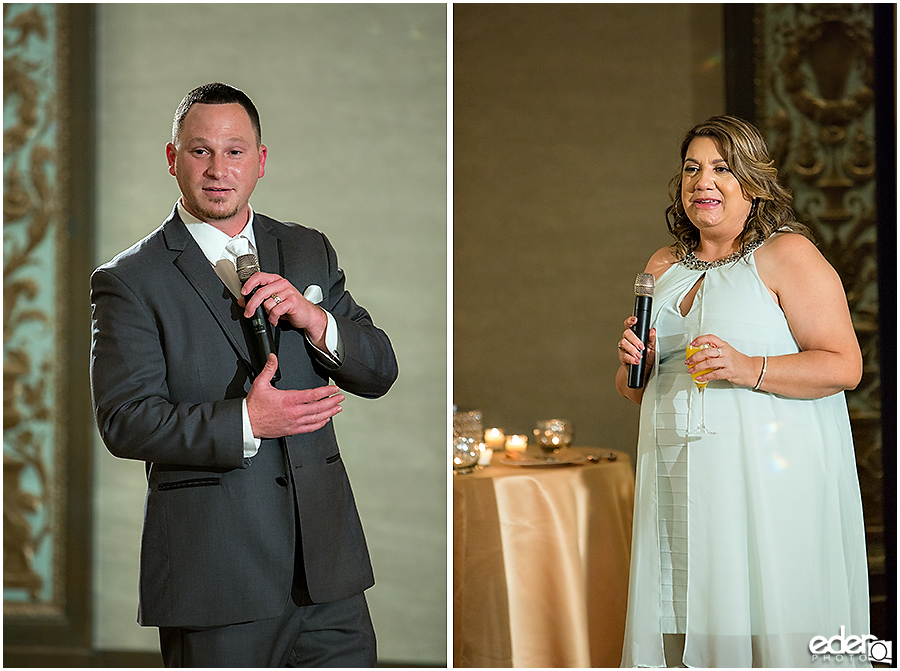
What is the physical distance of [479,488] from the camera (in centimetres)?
280

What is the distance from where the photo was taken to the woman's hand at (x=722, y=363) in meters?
2.23

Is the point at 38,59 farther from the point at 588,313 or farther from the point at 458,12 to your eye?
the point at 588,313

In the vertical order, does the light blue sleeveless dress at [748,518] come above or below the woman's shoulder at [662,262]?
below

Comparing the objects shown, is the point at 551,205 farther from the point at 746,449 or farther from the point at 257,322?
the point at 257,322

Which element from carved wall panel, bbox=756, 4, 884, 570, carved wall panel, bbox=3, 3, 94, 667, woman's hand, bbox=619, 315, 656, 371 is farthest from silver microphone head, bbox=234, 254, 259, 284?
carved wall panel, bbox=756, 4, 884, 570

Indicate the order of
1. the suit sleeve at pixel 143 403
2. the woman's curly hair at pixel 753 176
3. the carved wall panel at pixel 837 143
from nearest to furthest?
1. the suit sleeve at pixel 143 403
2. the woman's curly hair at pixel 753 176
3. the carved wall panel at pixel 837 143

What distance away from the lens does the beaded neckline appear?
2.39 m

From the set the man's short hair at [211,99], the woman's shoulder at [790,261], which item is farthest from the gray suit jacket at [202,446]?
the woman's shoulder at [790,261]

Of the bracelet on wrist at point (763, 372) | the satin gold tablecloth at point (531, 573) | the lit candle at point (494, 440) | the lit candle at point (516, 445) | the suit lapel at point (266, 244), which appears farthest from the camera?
the lit candle at point (494, 440)

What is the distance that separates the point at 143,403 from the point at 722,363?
1494 millimetres

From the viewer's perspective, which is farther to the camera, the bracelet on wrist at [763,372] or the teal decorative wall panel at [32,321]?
the teal decorative wall panel at [32,321]

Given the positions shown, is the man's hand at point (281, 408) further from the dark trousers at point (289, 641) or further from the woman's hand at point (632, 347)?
the woman's hand at point (632, 347)

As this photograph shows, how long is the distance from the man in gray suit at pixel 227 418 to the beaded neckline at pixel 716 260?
1.00 meters

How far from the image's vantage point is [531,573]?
2787 mm
